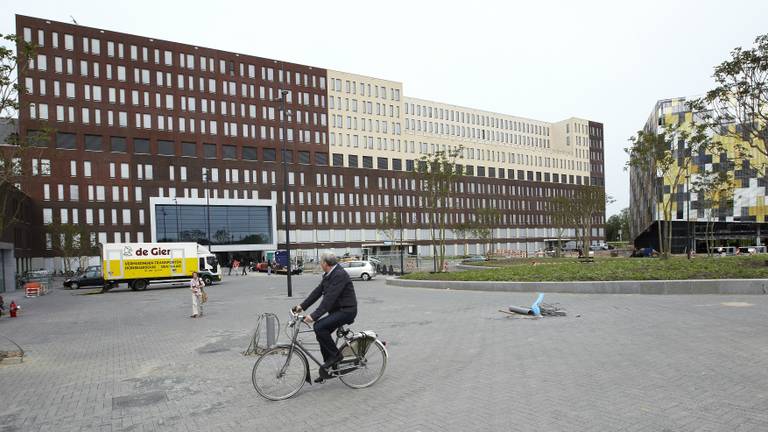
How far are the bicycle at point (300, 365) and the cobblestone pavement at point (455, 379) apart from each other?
193 mm

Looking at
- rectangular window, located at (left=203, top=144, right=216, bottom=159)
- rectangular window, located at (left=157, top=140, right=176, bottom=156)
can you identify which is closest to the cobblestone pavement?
rectangular window, located at (left=157, top=140, right=176, bottom=156)

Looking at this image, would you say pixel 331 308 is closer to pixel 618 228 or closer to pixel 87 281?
pixel 87 281

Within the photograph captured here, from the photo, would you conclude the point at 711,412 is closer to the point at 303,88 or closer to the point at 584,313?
the point at 584,313

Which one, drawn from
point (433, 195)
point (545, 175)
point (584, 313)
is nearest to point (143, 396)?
point (584, 313)

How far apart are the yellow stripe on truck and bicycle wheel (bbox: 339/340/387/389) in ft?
104

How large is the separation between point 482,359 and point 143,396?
5.10m

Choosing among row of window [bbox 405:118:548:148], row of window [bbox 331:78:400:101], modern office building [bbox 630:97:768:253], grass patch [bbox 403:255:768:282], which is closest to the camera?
grass patch [bbox 403:255:768:282]

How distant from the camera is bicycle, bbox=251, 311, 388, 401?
22.5ft

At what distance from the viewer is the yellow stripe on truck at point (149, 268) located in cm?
3416

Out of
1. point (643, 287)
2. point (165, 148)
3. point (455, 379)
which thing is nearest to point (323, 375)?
point (455, 379)

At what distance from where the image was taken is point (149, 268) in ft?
116

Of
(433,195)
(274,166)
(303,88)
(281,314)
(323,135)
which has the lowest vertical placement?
(281,314)

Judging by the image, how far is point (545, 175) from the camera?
128375 mm

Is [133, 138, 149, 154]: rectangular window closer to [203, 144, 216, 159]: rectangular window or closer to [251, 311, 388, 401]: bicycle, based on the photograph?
Answer: [203, 144, 216, 159]: rectangular window
